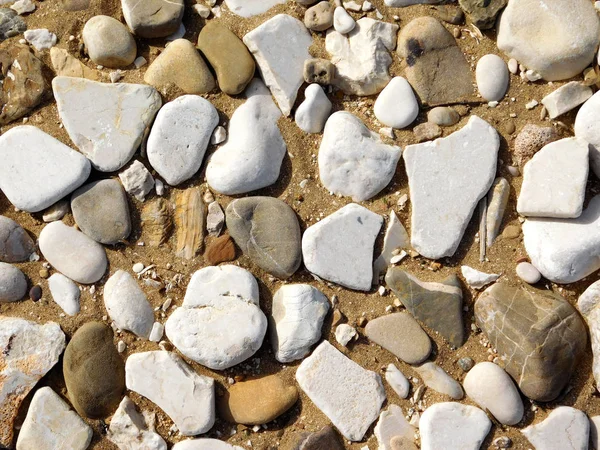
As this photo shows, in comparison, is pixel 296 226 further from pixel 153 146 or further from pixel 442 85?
pixel 442 85

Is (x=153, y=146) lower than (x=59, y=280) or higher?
higher

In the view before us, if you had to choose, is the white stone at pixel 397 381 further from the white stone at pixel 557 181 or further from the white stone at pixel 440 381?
the white stone at pixel 557 181

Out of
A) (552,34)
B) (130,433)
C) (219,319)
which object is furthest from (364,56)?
(130,433)

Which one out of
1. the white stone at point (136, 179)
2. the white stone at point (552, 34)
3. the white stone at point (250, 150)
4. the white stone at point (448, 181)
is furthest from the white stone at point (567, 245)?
the white stone at point (136, 179)

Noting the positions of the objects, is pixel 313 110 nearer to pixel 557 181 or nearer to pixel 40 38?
pixel 557 181

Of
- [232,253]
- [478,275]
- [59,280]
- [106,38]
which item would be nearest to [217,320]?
[232,253]

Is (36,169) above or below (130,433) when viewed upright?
above

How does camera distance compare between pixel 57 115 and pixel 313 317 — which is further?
pixel 57 115
